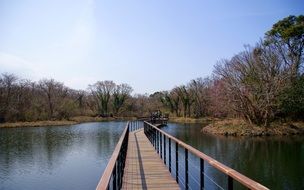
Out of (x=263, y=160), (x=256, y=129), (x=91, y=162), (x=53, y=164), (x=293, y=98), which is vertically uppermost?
(x=293, y=98)

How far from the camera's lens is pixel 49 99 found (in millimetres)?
65062

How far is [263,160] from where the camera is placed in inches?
763

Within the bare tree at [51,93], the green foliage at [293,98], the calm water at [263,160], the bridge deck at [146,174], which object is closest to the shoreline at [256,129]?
the green foliage at [293,98]

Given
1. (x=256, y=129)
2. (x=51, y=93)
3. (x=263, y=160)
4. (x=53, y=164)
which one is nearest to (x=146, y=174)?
(x=53, y=164)

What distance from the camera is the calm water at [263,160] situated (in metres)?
14.3

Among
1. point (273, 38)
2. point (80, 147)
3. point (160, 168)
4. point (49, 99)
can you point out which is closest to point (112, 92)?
point (49, 99)

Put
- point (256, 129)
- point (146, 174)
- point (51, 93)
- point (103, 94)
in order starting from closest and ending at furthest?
point (146, 174) → point (256, 129) → point (51, 93) → point (103, 94)

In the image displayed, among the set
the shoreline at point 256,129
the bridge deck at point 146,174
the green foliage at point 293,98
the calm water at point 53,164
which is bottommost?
the calm water at point 53,164

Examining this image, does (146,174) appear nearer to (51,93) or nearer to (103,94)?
(51,93)

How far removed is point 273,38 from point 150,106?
48792mm

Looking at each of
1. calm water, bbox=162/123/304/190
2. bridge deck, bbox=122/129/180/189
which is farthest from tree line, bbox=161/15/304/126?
bridge deck, bbox=122/129/180/189

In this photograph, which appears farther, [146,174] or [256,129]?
[256,129]

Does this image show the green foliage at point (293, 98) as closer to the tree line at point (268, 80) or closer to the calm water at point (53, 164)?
the tree line at point (268, 80)

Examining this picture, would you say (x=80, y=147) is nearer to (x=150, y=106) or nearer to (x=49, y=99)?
(x=49, y=99)
